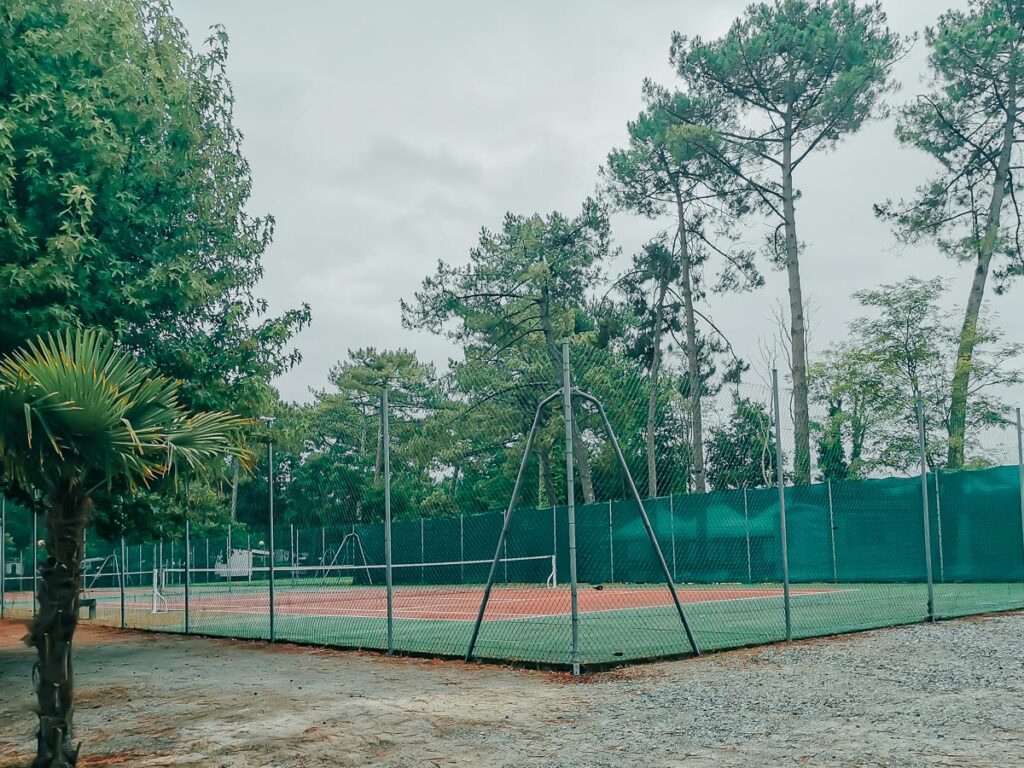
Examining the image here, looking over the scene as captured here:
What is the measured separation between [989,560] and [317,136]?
13.9 meters

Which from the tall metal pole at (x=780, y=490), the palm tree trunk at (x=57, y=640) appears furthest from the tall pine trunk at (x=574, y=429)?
the palm tree trunk at (x=57, y=640)

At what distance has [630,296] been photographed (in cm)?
3541

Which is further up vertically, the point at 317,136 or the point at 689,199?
the point at 689,199

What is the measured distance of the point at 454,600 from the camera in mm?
18984

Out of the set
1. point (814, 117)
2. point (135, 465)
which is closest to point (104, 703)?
point (135, 465)

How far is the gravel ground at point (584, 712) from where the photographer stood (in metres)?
5.56

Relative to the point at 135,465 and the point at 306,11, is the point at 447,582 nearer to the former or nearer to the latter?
the point at 306,11

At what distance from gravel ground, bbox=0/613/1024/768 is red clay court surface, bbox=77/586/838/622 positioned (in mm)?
4245

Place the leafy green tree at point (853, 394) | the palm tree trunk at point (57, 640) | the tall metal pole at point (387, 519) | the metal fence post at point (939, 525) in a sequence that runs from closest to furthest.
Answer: the palm tree trunk at point (57, 640) → the tall metal pole at point (387, 519) → the metal fence post at point (939, 525) → the leafy green tree at point (853, 394)

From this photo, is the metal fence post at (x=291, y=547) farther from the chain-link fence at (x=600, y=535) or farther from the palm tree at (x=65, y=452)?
the palm tree at (x=65, y=452)

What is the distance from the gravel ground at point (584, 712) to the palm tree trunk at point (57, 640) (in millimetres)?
736

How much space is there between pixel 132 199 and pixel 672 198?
80.2 feet

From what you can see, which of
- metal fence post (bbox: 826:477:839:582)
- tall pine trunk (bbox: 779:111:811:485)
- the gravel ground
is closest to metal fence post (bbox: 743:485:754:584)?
metal fence post (bbox: 826:477:839:582)

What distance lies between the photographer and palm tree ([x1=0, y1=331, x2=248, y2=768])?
17.2 ft
